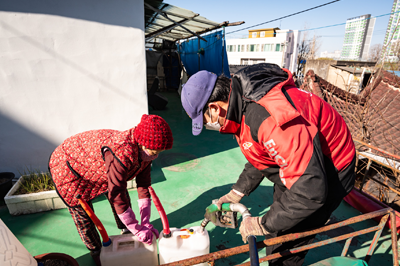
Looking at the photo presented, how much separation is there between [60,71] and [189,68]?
6975 mm

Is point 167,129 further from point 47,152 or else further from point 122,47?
point 47,152

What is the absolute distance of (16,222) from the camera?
2736 mm

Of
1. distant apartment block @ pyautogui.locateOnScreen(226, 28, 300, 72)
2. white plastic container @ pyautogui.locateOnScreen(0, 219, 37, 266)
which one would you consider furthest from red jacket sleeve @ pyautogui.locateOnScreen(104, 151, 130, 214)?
distant apartment block @ pyautogui.locateOnScreen(226, 28, 300, 72)

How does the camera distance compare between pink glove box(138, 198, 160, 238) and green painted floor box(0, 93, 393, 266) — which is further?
green painted floor box(0, 93, 393, 266)

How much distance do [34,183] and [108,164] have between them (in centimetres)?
214

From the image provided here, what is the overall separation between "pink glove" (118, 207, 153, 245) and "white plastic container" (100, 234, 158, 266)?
0.07m

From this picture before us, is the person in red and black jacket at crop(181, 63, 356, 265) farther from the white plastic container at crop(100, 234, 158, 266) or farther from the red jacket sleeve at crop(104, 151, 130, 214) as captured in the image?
the white plastic container at crop(100, 234, 158, 266)

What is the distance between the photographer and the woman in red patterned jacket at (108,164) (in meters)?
1.65

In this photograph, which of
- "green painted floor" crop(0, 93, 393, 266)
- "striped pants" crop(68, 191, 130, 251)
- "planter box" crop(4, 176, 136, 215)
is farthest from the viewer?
"planter box" crop(4, 176, 136, 215)

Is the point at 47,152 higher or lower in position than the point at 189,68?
lower

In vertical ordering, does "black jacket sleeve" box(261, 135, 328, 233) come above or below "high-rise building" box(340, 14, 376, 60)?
below

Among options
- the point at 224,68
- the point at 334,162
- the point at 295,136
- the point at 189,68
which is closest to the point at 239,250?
the point at 295,136

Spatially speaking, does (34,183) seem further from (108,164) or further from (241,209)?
(241,209)

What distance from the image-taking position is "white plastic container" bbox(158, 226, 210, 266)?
1777 millimetres
